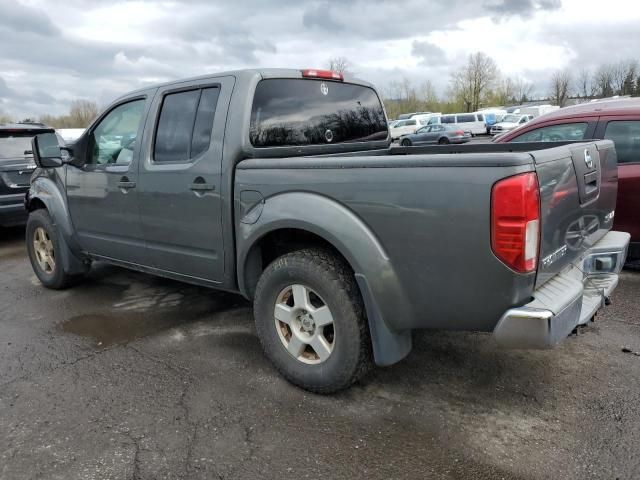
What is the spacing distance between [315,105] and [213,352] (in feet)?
6.46

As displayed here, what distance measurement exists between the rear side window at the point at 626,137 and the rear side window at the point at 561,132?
27 cm

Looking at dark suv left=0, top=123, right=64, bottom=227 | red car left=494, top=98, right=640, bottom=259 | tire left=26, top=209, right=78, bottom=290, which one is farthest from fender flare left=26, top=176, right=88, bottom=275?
red car left=494, top=98, right=640, bottom=259

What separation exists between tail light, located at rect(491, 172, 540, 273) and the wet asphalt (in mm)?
984

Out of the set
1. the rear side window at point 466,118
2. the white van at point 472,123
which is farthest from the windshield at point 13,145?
the rear side window at point 466,118

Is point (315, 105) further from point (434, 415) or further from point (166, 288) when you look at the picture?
point (166, 288)

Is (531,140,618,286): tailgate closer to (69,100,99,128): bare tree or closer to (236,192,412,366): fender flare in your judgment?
(236,192,412,366): fender flare

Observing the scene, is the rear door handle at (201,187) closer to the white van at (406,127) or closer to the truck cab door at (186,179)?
the truck cab door at (186,179)

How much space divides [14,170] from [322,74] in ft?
19.6

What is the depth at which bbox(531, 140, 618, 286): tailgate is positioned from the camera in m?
2.45

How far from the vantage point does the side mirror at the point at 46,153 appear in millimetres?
4707

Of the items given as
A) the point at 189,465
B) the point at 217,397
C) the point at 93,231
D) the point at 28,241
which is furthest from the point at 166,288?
the point at 189,465

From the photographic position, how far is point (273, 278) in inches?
123

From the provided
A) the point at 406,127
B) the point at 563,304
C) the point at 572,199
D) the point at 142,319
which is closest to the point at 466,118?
the point at 406,127

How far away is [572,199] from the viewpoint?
2.74 metres
